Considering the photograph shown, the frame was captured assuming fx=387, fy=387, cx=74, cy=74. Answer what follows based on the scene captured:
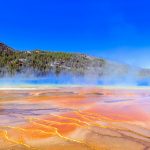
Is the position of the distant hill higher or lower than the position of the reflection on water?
higher

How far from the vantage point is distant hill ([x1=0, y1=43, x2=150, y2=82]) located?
57.1 meters

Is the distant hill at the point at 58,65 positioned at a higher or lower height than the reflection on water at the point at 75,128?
higher

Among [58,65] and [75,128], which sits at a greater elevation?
[58,65]

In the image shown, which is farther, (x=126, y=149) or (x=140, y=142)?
(x=140, y=142)

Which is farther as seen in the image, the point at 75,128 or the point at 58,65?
the point at 58,65

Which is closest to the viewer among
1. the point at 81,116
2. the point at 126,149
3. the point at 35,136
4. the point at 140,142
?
the point at 126,149

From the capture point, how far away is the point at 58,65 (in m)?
62.8

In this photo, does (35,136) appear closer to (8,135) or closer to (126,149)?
(8,135)

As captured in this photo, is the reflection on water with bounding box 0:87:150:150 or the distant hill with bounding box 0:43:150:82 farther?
the distant hill with bounding box 0:43:150:82

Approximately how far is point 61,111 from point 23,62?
50.3 metres

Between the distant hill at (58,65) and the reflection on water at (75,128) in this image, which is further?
the distant hill at (58,65)

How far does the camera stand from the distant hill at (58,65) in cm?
5713

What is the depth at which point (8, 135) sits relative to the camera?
8602 mm

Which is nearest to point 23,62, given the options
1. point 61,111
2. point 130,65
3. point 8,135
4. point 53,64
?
point 53,64
